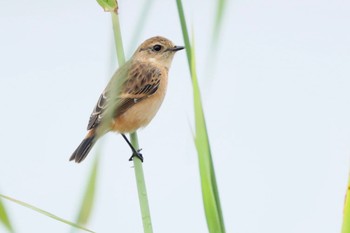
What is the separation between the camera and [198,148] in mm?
1803

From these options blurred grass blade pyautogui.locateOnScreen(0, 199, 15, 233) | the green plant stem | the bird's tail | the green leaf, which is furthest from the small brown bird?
blurred grass blade pyautogui.locateOnScreen(0, 199, 15, 233)

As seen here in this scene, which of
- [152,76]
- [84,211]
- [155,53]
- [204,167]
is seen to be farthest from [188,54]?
[155,53]

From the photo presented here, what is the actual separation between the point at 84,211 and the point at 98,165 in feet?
0.43

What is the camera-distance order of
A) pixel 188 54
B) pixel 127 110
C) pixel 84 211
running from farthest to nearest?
pixel 127 110 → pixel 188 54 → pixel 84 211

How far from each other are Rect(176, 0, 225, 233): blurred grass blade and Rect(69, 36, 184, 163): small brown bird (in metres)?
2.08

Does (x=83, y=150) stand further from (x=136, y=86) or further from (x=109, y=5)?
(x=109, y=5)

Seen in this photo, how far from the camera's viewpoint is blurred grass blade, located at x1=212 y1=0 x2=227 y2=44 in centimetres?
168

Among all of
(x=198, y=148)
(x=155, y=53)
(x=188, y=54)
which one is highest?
(x=155, y=53)

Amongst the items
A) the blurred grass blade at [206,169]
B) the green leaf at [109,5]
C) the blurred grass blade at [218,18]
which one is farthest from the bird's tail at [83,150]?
the blurred grass blade at [218,18]

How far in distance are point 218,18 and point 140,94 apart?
10.9 feet

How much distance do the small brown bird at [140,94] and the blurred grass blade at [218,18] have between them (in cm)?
220

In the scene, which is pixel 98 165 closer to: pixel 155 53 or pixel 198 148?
pixel 198 148

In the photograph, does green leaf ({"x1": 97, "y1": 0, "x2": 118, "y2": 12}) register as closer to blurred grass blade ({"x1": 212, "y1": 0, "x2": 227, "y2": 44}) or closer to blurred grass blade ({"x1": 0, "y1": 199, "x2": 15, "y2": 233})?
blurred grass blade ({"x1": 212, "y1": 0, "x2": 227, "y2": 44})

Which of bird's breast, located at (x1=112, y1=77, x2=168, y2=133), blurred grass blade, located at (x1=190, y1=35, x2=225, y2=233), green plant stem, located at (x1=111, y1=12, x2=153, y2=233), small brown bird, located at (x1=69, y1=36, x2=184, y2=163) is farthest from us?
bird's breast, located at (x1=112, y1=77, x2=168, y2=133)
